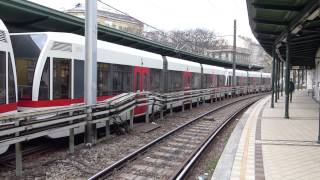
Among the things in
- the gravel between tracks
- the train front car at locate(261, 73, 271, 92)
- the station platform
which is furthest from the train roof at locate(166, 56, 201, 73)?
the train front car at locate(261, 73, 271, 92)

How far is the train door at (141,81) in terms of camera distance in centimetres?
1591

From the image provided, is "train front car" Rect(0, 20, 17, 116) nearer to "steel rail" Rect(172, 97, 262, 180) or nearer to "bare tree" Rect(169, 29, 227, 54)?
"steel rail" Rect(172, 97, 262, 180)

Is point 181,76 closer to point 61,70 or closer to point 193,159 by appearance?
point 61,70

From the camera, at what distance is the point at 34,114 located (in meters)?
8.00

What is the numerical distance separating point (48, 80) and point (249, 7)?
604cm

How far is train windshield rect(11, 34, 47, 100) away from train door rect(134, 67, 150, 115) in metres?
5.96

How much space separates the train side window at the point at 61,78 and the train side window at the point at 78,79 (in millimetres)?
276

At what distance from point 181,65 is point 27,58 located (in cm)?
1433

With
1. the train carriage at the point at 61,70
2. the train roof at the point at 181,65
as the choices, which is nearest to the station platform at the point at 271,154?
the train carriage at the point at 61,70

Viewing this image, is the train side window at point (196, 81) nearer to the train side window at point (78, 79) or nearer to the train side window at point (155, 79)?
the train side window at point (155, 79)

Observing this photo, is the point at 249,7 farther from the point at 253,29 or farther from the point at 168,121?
the point at 168,121

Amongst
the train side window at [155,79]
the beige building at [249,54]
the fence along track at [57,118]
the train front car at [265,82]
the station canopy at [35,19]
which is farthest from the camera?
the beige building at [249,54]

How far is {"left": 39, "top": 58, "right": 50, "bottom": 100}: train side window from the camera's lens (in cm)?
984

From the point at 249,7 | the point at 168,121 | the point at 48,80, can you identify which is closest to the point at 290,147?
A: the point at 249,7
